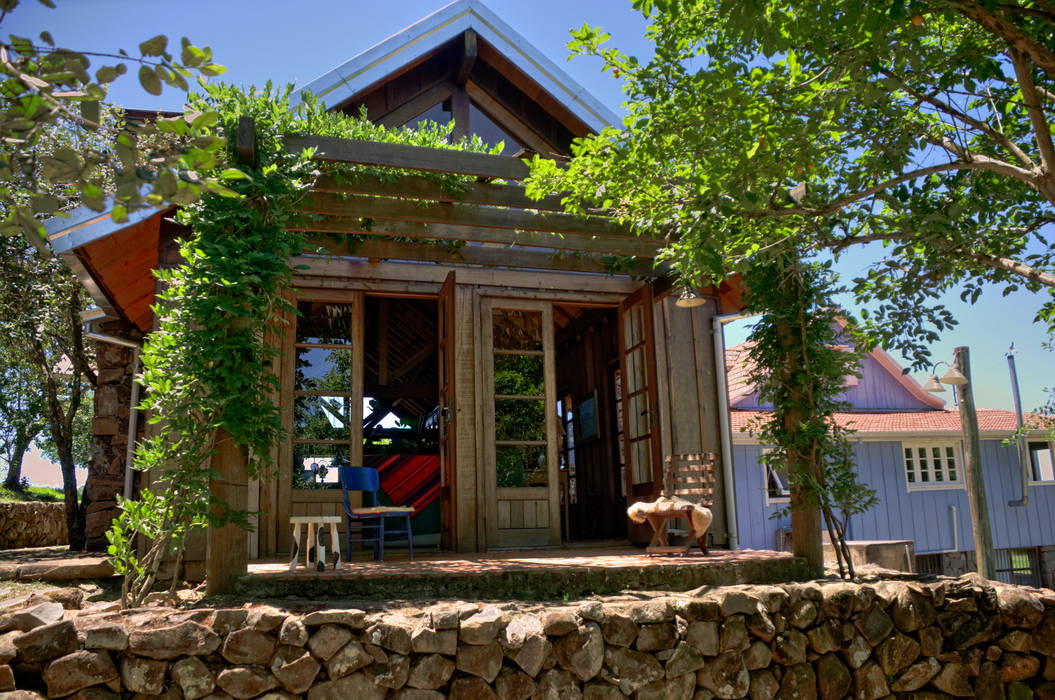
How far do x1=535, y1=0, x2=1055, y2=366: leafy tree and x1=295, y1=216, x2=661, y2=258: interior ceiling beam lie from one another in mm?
557

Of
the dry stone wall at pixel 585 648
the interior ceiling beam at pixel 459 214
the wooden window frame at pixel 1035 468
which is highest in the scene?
the interior ceiling beam at pixel 459 214

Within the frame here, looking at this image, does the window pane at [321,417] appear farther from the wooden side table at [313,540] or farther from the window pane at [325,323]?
the wooden side table at [313,540]

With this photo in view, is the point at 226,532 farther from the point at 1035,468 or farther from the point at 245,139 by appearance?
the point at 1035,468

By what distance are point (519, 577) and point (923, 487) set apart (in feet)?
39.8

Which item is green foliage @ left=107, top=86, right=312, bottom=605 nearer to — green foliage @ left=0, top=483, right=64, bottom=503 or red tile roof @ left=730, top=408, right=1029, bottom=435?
red tile roof @ left=730, top=408, right=1029, bottom=435

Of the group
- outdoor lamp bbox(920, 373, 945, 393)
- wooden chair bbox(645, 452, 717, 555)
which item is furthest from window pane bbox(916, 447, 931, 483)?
wooden chair bbox(645, 452, 717, 555)

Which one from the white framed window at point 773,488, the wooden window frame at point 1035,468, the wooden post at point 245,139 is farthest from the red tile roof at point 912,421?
the wooden post at point 245,139

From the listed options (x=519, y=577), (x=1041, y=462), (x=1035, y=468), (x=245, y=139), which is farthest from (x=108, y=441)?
(x=1041, y=462)

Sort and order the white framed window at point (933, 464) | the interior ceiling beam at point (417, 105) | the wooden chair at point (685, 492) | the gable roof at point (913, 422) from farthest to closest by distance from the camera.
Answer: the white framed window at point (933, 464) < the gable roof at point (913, 422) < the interior ceiling beam at point (417, 105) < the wooden chair at point (685, 492)

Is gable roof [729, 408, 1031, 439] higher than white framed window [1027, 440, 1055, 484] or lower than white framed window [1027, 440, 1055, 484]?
higher

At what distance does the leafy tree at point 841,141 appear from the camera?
3564 mm

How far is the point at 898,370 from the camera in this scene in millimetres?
16656

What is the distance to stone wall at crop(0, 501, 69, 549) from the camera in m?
12.0

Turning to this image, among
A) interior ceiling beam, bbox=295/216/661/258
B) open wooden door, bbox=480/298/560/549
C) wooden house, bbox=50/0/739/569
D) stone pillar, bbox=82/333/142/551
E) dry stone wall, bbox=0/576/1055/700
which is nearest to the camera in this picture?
dry stone wall, bbox=0/576/1055/700
